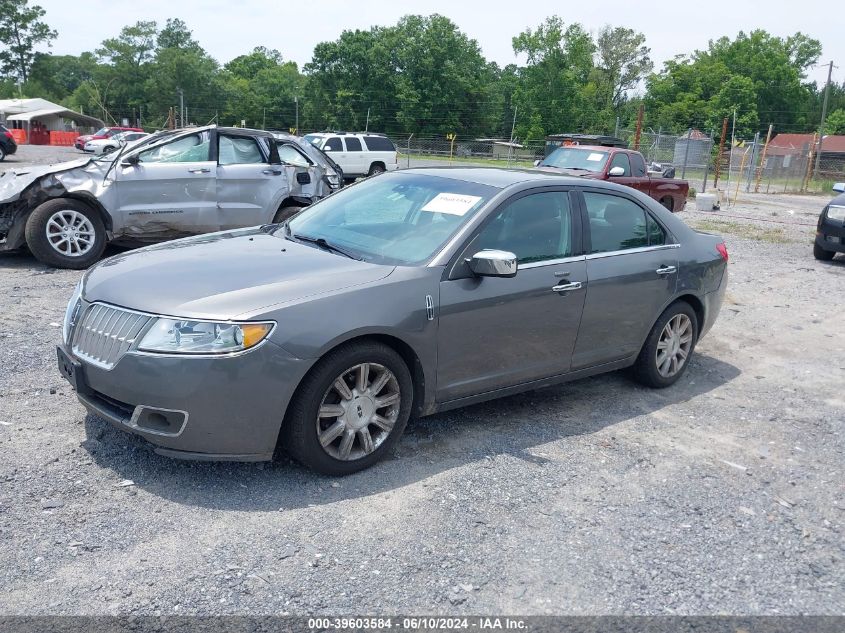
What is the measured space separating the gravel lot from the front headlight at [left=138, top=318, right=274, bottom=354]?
0.74m

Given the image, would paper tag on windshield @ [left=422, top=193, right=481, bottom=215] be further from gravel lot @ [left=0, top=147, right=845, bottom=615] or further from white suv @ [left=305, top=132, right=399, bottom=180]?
white suv @ [left=305, top=132, right=399, bottom=180]

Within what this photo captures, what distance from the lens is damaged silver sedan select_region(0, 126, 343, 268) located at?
844 cm

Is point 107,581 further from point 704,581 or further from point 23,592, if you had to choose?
point 704,581

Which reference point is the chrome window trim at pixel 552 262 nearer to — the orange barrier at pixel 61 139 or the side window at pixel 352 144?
the side window at pixel 352 144

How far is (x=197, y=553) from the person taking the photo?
3189 mm

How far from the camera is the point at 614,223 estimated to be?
17.3 ft

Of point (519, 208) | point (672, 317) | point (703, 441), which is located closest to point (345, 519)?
point (519, 208)

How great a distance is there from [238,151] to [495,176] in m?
5.58

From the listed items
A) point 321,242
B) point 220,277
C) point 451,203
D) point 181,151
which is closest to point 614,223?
point 451,203

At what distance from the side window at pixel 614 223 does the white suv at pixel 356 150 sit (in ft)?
73.7

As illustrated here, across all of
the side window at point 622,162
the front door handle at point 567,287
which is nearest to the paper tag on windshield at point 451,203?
the front door handle at point 567,287

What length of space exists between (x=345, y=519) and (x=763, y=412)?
3.39m

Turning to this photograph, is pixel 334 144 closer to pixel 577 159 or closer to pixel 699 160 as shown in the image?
pixel 577 159

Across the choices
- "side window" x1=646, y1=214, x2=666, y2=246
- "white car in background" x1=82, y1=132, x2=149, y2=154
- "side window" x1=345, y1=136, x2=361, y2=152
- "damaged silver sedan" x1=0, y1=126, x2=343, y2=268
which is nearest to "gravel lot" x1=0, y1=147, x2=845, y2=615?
"side window" x1=646, y1=214, x2=666, y2=246
